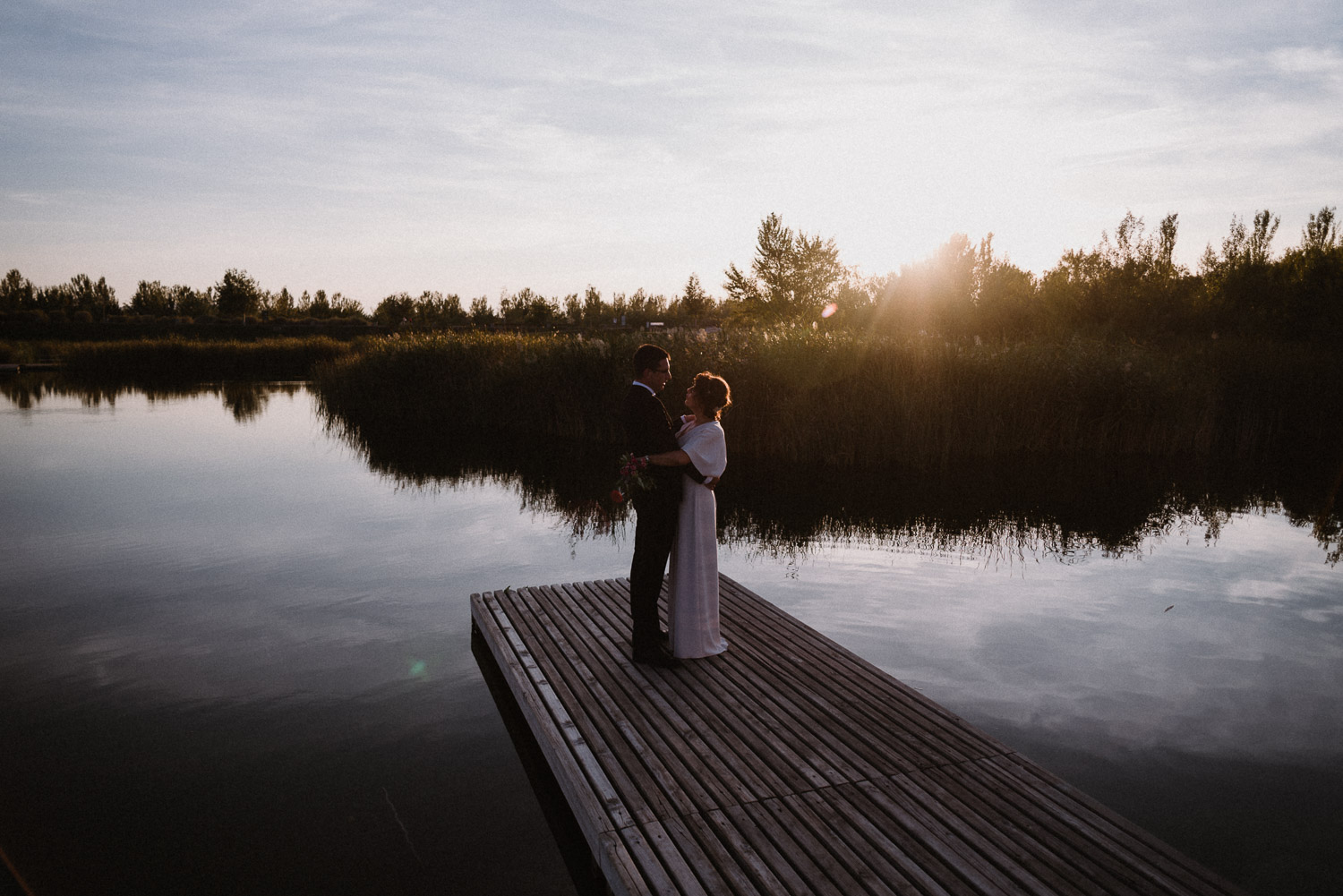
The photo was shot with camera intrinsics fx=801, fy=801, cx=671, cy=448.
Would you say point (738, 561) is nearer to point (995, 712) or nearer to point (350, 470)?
point (995, 712)

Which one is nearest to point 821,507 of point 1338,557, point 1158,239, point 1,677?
point 1338,557

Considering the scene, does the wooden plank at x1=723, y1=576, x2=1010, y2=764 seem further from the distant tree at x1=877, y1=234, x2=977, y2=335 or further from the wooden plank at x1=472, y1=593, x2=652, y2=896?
the distant tree at x1=877, y1=234, x2=977, y2=335

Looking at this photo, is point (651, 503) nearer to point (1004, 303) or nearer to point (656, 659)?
point (656, 659)

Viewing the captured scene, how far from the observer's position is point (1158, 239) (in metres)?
35.4

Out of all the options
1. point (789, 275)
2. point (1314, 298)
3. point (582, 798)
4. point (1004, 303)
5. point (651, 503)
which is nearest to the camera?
point (582, 798)

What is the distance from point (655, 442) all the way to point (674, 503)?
38cm

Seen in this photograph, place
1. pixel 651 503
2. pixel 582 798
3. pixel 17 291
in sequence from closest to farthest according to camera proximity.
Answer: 1. pixel 582 798
2. pixel 651 503
3. pixel 17 291

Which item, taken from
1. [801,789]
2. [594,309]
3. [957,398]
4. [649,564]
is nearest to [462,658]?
[649,564]

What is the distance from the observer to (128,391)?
95.8 feet

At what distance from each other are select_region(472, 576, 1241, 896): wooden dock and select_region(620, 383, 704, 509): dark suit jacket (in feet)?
3.38

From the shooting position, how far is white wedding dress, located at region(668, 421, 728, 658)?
4633 millimetres

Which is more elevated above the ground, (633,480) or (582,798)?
(633,480)

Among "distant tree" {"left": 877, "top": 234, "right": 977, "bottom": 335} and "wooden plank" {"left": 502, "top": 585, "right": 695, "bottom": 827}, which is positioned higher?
"distant tree" {"left": 877, "top": 234, "right": 977, "bottom": 335}

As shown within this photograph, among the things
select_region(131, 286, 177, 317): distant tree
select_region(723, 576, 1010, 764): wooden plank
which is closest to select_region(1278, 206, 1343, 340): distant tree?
select_region(723, 576, 1010, 764): wooden plank
